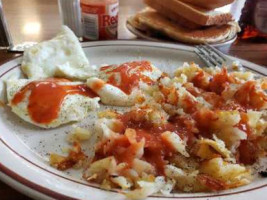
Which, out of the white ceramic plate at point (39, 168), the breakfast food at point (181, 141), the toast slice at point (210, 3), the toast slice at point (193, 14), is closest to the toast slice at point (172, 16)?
the toast slice at point (193, 14)

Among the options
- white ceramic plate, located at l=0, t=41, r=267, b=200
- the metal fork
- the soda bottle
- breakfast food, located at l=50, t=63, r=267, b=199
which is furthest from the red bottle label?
the soda bottle

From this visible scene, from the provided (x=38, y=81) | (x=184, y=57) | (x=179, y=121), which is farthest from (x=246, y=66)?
(x=38, y=81)

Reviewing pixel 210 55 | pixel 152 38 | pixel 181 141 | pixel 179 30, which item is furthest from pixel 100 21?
pixel 181 141

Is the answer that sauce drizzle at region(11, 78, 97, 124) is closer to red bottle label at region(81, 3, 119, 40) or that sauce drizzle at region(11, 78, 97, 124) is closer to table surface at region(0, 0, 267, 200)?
table surface at region(0, 0, 267, 200)

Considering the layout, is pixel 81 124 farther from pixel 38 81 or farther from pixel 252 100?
pixel 252 100

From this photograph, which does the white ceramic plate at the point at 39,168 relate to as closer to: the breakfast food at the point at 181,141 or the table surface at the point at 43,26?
the breakfast food at the point at 181,141

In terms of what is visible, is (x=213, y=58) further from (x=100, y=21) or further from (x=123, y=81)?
(x=100, y=21)
